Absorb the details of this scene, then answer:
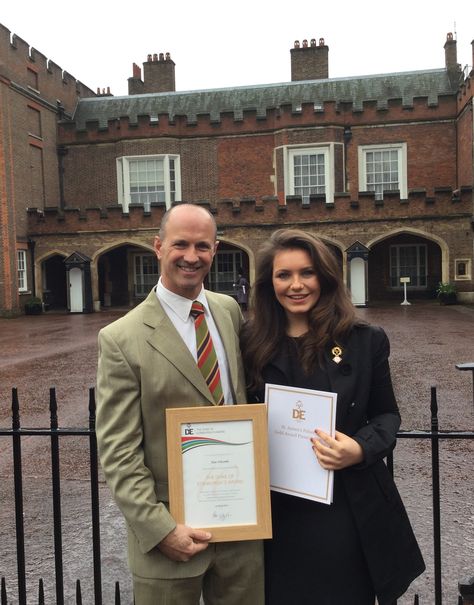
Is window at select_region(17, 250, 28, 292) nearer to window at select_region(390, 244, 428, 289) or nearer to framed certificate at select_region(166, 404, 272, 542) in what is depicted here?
window at select_region(390, 244, 428, 289)

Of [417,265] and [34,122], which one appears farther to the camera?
[34,122]

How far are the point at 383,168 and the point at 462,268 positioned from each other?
5.94 m

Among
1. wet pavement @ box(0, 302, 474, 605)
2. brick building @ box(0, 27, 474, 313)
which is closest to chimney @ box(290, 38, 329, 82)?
brick building @ box(0, 27, 474, 313)

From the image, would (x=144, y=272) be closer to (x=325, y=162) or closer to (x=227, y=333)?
(x=325, y=162)

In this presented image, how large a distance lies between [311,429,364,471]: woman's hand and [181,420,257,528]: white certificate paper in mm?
233

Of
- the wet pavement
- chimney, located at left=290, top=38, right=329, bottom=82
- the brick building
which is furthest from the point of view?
chimney, located at left=290, top=38, right=329, bottom=82

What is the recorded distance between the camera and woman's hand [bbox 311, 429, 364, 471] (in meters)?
1.95

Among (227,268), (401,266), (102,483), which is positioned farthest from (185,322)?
(227,268)

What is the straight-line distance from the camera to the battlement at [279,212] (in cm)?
2195

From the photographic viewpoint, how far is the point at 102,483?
→ 15.9 ft

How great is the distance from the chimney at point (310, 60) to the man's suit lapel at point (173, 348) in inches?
1121

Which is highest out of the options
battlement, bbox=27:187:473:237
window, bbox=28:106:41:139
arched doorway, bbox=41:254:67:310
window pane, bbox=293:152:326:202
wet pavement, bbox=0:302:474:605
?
window, bbox=28:106:41:139

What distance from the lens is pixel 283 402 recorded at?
2.04 meters

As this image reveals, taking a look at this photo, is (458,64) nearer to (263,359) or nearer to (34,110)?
(34,110)
